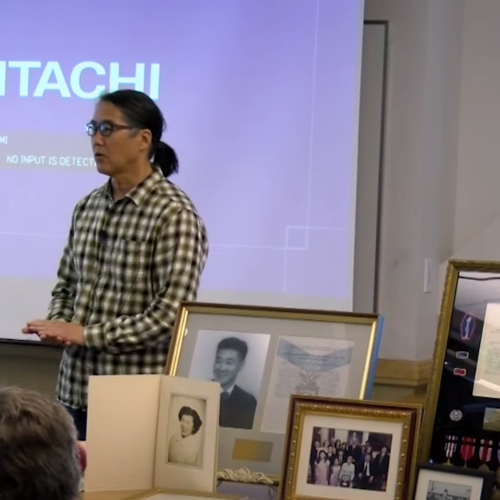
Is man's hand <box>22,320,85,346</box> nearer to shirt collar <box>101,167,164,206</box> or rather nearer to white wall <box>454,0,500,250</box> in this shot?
shirt collar <box>101,167,164,206</box>

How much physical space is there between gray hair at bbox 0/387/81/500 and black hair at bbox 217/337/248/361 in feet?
1.69

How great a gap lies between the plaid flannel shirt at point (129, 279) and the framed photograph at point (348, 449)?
0.52 meters

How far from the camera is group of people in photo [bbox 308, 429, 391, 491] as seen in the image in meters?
1.26

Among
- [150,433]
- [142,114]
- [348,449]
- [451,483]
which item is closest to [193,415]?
[150,433]

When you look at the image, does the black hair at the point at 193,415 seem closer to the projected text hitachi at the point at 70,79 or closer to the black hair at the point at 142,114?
the black hair at the point at 142,114

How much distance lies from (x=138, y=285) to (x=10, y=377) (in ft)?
4.78

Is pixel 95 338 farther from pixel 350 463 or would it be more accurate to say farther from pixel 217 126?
pixel 217 126

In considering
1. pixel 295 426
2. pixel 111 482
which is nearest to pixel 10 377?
pixel 111 482

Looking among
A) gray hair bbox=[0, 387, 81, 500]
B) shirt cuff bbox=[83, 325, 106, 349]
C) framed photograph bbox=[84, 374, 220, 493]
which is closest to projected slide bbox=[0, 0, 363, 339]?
shirt cuff bbox=[83, 325, 106, 349]

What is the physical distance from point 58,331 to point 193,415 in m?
0.46

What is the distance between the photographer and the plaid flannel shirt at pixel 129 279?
178 centimetres

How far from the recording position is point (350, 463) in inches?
50.5

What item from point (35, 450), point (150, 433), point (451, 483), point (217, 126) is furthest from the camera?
point (217, 126)

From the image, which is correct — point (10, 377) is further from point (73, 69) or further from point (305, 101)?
point (305, 101)
